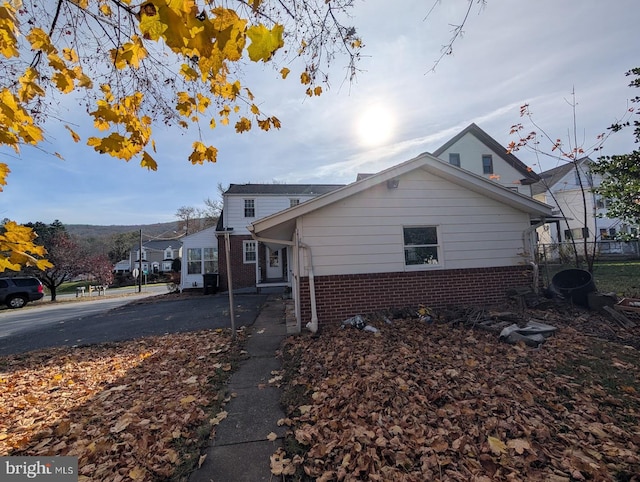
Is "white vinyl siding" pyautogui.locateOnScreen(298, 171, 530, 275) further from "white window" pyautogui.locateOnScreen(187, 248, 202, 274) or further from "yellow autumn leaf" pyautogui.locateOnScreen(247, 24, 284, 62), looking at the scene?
"white window" pyautogui.locateOnScreen(187, 248, 202, 274)

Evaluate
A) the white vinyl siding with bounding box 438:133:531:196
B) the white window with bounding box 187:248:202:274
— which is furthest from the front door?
the white vinyl siding with bounding box 438:133:531:196

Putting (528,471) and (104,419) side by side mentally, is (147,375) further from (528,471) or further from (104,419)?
(528,471)

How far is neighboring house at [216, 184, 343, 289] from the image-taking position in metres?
17.4

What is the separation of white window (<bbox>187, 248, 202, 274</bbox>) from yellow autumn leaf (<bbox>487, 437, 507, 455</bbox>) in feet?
61.0

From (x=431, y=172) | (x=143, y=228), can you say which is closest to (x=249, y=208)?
(x=431, y=172)

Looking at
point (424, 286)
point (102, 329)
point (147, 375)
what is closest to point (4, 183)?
point (147, 375)

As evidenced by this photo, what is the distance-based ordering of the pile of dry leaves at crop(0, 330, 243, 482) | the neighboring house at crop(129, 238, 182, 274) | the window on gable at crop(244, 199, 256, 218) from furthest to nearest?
1. the neighboring house at crop(129, 238, 182, 274)
2. the window on gable at crop(244, 199, 256, 218)
3. the pile of dry leaves at crop(0, 330, 243, 482)

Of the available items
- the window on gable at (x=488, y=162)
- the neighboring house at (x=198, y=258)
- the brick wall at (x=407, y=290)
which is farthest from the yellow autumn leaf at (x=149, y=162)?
the window on gable at (x=488, y=162)

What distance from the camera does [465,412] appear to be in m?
3.05

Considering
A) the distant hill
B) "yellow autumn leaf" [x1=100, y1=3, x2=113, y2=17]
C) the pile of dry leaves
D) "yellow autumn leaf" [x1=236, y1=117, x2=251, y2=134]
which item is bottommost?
the pile of dry leaves

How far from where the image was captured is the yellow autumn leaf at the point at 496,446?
247 centimetres

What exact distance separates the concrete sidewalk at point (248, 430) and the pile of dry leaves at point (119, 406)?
0.56 feet

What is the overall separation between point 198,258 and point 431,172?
1589cm

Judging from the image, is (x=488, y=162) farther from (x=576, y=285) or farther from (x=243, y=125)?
(x=243, y=125)
